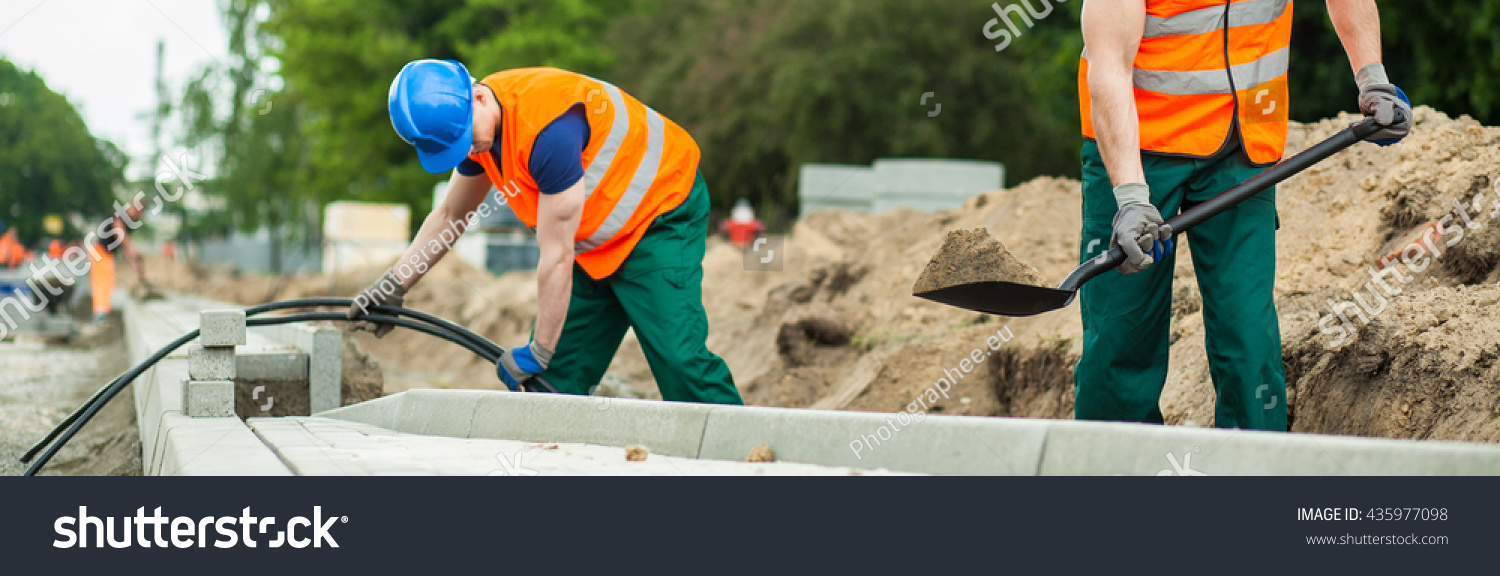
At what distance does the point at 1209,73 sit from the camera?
306cm

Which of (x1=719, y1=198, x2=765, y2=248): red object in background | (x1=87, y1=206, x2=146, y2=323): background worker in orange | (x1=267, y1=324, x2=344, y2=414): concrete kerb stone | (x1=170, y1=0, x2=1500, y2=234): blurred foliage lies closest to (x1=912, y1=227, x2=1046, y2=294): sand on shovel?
(x1=267, y1=324, x2=344, y2=414): concrete kerb stone

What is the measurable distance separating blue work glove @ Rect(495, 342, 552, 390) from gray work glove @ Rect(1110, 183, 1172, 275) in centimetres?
200

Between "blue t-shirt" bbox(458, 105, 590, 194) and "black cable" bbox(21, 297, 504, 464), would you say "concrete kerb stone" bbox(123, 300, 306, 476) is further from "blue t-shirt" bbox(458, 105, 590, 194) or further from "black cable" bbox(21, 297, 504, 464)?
"blue t-shirt" bbox(458, 105, 590, 194)

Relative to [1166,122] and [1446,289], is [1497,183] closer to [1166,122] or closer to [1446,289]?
[1446,289]

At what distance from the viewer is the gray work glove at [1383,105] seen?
3.18m

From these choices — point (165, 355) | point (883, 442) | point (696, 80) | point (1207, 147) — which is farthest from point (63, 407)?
point (696, 80)

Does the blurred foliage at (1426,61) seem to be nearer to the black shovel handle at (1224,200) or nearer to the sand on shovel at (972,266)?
the black shovel handle at (1224,200)

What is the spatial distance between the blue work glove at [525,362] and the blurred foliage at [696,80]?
16.9m

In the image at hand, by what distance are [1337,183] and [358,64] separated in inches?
1121

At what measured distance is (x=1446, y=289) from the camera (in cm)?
394

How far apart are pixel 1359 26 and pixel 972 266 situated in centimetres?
133

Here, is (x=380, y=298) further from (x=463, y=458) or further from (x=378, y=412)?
(x=463, y=458)
